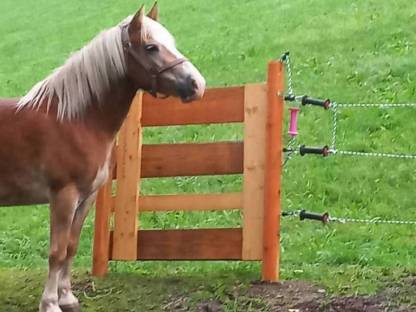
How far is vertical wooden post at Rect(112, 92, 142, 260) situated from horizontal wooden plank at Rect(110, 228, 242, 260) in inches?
3.7

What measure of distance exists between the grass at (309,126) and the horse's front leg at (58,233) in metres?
0.76

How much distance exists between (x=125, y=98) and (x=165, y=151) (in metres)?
1.00

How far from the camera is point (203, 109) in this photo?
549 cm

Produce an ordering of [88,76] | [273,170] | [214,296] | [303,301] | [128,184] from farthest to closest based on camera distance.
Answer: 1. [128,184]
2. [273,170]
3. [214,296]
4. [303,301]
5. [88,76]

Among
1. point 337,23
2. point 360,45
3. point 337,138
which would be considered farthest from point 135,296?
point 337,23

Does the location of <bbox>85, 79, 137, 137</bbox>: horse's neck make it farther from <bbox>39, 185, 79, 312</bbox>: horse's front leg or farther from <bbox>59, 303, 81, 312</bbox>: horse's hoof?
<bbox>59, 303, 81, 312</bbox>: horse's hoof

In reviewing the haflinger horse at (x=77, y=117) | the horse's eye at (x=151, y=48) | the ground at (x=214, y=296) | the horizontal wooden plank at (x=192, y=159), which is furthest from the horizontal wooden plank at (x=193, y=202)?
the horse's eye at (x=151, y=48)


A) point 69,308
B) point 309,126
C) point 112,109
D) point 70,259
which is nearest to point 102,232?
point 70,259

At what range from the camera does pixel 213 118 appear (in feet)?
17.9

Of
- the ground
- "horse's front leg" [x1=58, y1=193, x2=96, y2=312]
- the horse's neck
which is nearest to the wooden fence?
the ground

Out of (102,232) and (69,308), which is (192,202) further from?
(69,308)

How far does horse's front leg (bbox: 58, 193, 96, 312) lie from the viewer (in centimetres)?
481

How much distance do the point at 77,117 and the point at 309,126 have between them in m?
5.03

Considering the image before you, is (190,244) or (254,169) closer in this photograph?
(254,169)
